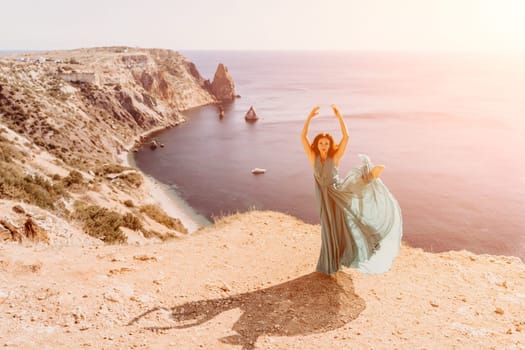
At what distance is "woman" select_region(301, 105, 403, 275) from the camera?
8172 millimetres

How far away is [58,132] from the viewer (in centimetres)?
3756

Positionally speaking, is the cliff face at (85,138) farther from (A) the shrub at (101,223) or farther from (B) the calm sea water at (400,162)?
(B) the calm sea water at (400,162)

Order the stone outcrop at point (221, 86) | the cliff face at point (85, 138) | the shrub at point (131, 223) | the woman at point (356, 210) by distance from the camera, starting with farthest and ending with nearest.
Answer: the stone outcrop at point (221, 86) < the shrub at point (131, 223) < the cliff face at point (85, 138) < the woman at point (356, 210)

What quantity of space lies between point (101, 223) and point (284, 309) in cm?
943

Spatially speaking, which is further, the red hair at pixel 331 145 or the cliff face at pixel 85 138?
the cliff face at pixel 85 138

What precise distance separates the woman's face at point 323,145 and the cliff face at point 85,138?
7858 mm

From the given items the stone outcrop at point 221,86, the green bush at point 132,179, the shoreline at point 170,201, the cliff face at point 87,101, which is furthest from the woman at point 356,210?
the stone outcrop at point 221,86

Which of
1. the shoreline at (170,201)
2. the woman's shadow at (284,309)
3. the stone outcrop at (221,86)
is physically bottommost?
the shoreline at (170,201)

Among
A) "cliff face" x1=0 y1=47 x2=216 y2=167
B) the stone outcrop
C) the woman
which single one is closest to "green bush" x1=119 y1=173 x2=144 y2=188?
"cliff face" x1=0 y1=47 x2=216 y2=167

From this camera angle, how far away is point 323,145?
8219 millimetres

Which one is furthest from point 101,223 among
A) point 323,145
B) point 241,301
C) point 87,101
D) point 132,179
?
point 87,101

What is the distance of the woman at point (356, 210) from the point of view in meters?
8.17

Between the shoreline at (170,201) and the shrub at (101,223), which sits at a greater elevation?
the shrub at (101,223)

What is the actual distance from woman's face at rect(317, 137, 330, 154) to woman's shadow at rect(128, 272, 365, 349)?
2907 millimetres
